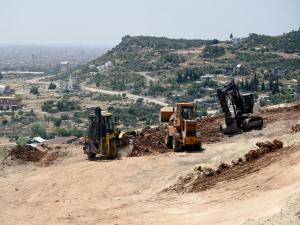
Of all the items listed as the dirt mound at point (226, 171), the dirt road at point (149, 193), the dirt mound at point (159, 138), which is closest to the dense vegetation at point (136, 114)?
the dirt mound at point (159, 138)

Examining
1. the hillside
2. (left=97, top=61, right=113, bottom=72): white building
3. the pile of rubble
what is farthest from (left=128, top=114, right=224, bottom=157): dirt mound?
(left=97, top=61, right=113, bottom=72): white building

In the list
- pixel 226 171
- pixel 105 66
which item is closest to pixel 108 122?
pixel 226 171

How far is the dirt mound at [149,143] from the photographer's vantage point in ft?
83.5

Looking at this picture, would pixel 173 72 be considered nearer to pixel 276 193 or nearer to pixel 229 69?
pixel 229 69

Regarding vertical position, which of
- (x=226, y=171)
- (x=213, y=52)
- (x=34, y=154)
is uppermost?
(x=213, y=52)

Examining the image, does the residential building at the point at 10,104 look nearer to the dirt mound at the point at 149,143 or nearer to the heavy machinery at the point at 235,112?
the dirt mound at the point at 149,143

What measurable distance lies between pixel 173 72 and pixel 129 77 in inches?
400

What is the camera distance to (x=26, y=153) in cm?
2638

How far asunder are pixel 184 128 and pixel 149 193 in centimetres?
576

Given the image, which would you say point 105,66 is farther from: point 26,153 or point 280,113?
point 26,153

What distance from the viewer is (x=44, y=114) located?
87750 millimetres

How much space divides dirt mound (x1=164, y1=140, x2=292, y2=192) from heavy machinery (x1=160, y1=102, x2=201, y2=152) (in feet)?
12.4

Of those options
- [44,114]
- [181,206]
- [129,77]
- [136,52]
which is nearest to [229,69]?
[129,77]

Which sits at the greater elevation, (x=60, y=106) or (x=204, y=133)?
(x=204, y=133)
